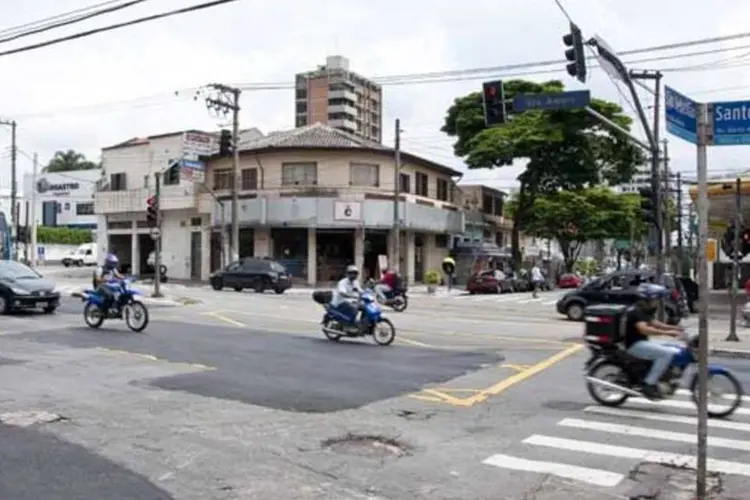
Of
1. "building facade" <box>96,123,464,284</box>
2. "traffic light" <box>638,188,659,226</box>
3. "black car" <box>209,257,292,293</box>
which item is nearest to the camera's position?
"traffic light" <box>638,188,659,226</box>

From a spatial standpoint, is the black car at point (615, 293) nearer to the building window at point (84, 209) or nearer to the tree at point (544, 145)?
the tree at point (544, 145)

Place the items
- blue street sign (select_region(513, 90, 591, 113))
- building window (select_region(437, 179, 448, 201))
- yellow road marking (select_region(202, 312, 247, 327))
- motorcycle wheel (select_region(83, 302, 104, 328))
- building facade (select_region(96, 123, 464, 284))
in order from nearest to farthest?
motorcycle wheel (select_region(83, 302, 104, 328)) < blue street sign (select_region(513, 90, 591, 113)) < yellow road marking (select_region(202, 312, 247, 327)) < building facade (select_region(96, 123, 464, 284)) < building window (select_region(437, 179, 448, 201))

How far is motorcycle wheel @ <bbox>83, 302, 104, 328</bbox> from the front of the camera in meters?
18.9

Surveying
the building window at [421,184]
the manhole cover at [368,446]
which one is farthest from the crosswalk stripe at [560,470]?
the building window at [421,184]

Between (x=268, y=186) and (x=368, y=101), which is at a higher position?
(x=368, y=101)

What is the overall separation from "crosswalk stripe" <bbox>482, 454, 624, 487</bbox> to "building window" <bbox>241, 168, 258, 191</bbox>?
4113 cm

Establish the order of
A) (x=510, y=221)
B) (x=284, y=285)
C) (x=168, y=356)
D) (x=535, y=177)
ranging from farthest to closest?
(x=510, y=221), (x=535, y=177), (x=284, y=285), (x=168, y=356)

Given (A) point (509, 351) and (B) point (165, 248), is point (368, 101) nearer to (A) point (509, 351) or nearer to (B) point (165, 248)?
(B) point (165, 248)

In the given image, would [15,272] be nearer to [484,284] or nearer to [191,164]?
[191,164]

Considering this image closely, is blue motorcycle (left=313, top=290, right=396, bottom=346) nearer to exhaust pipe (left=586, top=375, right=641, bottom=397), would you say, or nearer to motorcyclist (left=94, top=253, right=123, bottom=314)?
motorcyclist (left=94, top=253, right=123, bottom=314)

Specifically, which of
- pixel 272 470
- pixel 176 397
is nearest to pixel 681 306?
pixel 176 397

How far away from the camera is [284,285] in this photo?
39.3 metres

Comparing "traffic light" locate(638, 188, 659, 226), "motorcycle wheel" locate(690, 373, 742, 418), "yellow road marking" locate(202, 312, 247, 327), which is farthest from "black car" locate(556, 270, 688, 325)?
"motorcycle wheel" locate(690, 373, 742, 418)

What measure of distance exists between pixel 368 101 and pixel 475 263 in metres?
49.1
